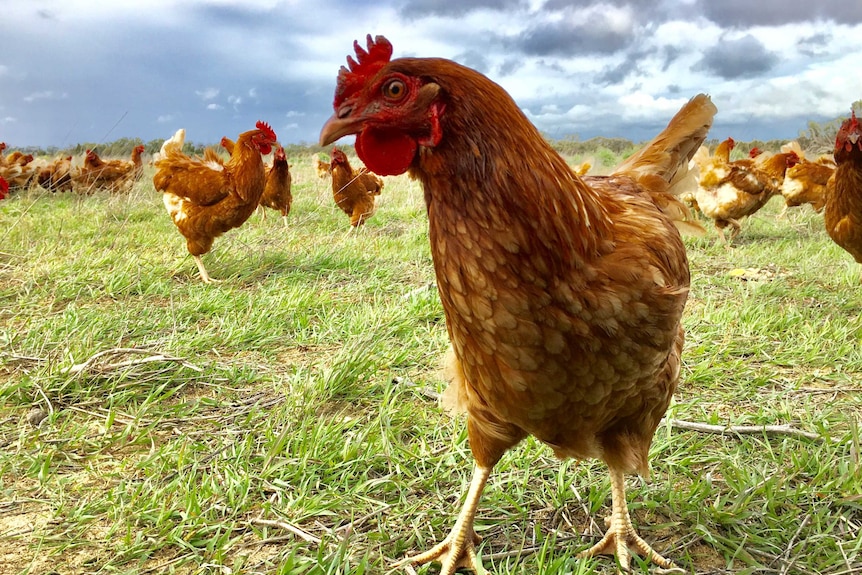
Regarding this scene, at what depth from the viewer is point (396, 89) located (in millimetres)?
1314

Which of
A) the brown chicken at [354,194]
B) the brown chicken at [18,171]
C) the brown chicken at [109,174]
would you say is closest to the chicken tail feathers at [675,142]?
the brown chicken at [354,194]

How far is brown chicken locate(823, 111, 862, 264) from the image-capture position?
447cm

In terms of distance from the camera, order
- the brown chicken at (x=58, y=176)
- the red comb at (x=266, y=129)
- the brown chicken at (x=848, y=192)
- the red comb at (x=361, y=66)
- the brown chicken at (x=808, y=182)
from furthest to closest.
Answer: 1. the brown chicken at (x=58, y=176)
2. the brown chicken at (x=808, y=182)
3. the red comb at (x=266, y=129)
4. the brown chicken at (x=848, y=192)
5. the red comb at (x=361, y=66)

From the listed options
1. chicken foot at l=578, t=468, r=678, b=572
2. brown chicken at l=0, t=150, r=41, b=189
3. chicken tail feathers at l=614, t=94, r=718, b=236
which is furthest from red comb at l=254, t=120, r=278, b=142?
brown chicken at l=0, t=150, r=41, b=189

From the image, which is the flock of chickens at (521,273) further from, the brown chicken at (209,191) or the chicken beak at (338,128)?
the brown chicken at (209,191)

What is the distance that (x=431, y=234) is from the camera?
1421 mm

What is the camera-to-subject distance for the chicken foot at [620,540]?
1.88m

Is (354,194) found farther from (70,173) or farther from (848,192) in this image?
(70,173)

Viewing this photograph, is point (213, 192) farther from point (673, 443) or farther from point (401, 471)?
point (673, 443)

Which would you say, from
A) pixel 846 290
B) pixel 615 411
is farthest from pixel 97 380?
pixel 846 290

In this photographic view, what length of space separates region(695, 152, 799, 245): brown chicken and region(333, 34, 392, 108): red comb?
22.8 feet

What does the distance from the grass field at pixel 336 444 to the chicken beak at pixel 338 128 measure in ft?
4.46

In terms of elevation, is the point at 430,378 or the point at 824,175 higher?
the point at 824,175

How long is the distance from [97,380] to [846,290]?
5987 mm
